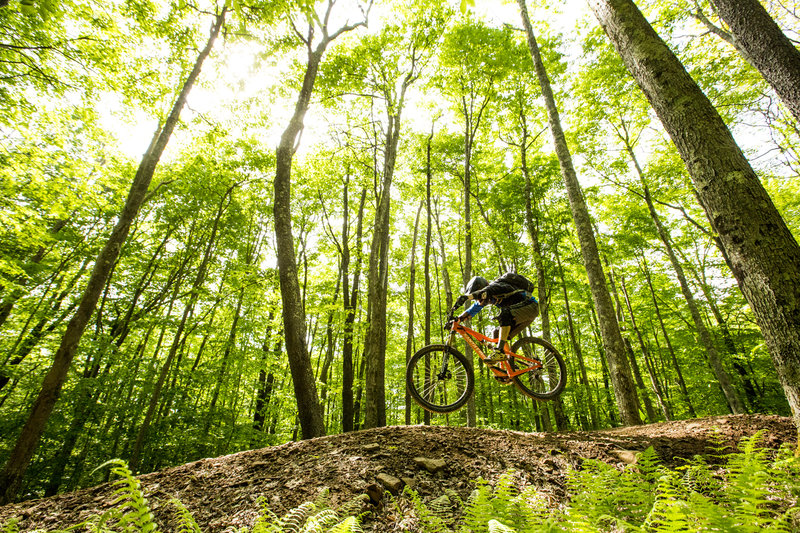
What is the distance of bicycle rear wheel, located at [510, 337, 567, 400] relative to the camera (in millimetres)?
5336

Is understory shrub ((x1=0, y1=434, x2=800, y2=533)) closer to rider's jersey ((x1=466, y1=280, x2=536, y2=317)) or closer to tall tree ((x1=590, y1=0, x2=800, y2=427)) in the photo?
tall tree ((x1=590, y1=0, x2=800, y2=427))

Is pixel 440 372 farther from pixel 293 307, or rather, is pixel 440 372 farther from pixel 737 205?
pixel 737 205

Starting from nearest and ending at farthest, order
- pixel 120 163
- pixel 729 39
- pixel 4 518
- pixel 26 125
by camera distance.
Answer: pixel 4 518
pixel 26 125
pixel 729 39
pixel 120 163

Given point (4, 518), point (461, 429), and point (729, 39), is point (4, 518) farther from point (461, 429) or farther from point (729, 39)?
point (729, 39)

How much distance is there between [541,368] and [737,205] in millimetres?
3914

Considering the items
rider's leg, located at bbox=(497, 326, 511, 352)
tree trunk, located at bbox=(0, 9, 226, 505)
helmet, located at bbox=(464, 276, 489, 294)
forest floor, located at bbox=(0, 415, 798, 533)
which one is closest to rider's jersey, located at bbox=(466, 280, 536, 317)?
helmet, located at bbox=(464, 276, 489, 294)

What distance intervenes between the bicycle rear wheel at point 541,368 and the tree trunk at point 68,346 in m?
7.71

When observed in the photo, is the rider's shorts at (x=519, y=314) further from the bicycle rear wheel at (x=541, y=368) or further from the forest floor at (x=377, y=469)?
the forest floor at (x=377, y=469)

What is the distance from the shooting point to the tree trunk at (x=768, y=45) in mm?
4574

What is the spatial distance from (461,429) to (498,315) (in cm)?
187

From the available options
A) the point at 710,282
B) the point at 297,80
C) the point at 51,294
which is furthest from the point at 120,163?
the point at 710,282

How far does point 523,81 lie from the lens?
12.0 m

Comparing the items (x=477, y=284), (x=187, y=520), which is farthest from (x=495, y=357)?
(x=187, y=520)

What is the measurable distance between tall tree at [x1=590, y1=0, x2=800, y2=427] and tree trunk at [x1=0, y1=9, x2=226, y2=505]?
8561 mm
